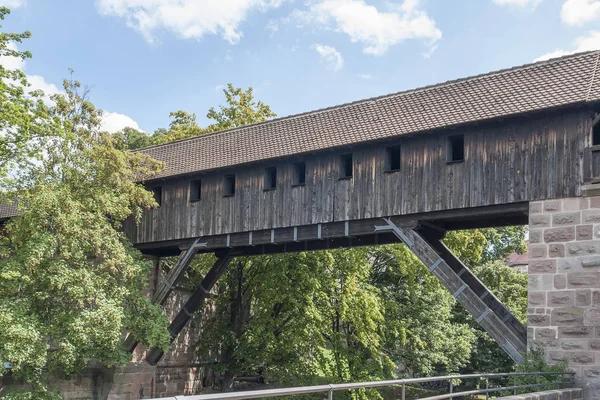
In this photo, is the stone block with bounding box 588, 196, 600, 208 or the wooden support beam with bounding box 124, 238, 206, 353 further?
the wooden support beam with bounding box 124, 238, 206, 353

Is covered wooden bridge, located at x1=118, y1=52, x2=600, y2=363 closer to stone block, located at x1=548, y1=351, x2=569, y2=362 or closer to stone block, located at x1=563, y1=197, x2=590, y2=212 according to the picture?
stone block, located at x1=563, y1=197, x2=590, y2=212

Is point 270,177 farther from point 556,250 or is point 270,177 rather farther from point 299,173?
point 556,250

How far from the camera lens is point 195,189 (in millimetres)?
17953

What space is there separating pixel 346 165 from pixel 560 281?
18.2 ft

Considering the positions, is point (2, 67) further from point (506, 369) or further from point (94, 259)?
point (506, 369)

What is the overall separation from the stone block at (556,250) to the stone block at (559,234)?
0.27 feet

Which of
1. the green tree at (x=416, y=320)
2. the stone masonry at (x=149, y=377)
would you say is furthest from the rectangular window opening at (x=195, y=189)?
the green tree at (x=416, y=320)

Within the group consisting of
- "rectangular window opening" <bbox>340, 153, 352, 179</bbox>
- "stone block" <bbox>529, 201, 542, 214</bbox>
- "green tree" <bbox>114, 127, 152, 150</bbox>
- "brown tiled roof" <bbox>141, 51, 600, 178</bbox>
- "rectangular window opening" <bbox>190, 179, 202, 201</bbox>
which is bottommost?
"stone block" <bbox>529, 201, 542, 214</bbox>

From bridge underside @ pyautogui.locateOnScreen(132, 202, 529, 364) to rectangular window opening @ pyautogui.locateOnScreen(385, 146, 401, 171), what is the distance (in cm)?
117

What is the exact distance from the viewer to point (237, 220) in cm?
1677

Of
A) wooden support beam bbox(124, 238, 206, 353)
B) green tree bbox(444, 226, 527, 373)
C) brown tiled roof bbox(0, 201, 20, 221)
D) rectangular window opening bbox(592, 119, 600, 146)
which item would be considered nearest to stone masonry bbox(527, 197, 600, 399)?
rectangular window opening bbox(592, 119, 600, 146)

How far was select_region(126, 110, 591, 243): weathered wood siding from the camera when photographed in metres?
12.2

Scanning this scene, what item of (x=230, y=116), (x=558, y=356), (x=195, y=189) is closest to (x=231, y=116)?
(x=230, y=116)

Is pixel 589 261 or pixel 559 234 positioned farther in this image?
pixel 559 234
